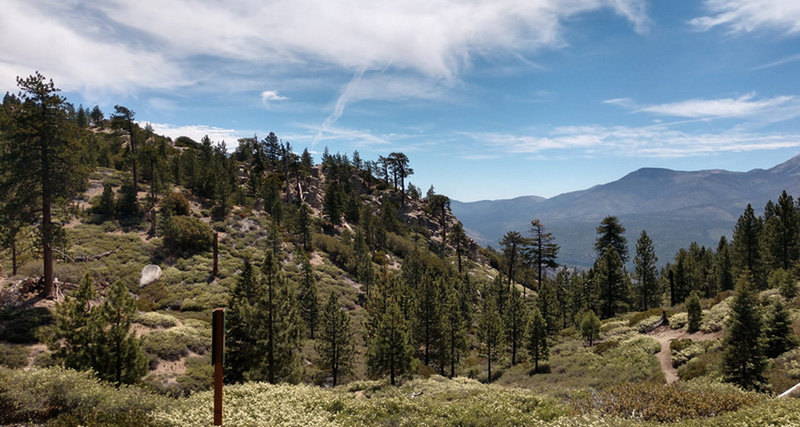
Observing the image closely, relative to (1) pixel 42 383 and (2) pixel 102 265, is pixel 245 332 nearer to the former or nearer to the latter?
(1) pixel 42 383

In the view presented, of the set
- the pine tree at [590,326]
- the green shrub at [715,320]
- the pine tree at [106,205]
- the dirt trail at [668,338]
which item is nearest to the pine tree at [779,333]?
the dirt trail at [668,338]

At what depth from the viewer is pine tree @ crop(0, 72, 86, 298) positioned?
70.6ft

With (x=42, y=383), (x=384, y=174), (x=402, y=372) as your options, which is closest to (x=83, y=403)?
(x=42, y=383)

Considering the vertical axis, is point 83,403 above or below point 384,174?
below

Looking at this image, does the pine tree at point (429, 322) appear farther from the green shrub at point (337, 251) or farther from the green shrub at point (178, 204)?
the green shrub at point (178, 204)

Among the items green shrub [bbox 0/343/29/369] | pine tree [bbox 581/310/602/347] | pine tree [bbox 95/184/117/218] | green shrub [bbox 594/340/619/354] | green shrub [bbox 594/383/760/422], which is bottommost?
green shrub [bbox 594/340/619/354]

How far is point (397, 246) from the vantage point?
8100 cm

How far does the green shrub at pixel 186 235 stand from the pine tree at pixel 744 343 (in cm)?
5550

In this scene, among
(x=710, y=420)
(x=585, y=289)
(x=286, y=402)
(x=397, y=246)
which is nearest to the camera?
(x=710, y=420)

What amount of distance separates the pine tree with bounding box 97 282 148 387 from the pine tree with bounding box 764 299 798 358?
1348 inches

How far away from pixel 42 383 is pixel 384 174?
109800 millimetres

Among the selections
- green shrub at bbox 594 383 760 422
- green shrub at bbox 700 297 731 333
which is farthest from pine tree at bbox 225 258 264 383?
green shrub at bbox 700 297 731 333

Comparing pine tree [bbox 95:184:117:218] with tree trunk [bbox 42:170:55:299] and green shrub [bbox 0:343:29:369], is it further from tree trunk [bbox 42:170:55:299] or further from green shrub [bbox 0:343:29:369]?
green shrub [bbox 0:343:29:369]

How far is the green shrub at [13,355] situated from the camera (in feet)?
58.1
